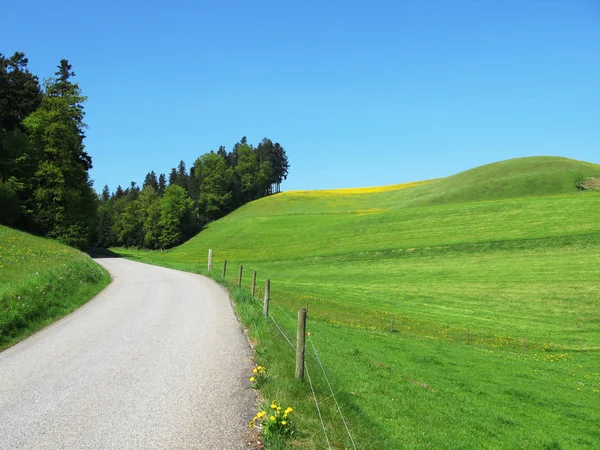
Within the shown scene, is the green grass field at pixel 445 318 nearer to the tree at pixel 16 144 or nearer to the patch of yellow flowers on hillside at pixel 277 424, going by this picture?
the patch of yellow flowers on hillside at pixel 277 424

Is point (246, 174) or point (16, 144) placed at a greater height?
point (246, 174)

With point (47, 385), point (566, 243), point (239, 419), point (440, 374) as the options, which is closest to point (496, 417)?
point (440, 374)

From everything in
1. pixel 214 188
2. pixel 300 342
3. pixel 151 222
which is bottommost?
pixel 300 342

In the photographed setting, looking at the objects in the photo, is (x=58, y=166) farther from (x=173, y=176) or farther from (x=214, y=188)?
(x=173, y=176)

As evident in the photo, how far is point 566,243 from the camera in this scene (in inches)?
1737

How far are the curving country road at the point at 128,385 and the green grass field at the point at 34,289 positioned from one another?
0.63m

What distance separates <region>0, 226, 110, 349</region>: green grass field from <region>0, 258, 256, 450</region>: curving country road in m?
0.63

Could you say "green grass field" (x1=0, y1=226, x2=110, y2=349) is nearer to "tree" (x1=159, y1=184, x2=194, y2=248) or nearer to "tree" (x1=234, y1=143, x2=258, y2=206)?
"tree" (x1=159, y1=184, x2=194, y2=248)

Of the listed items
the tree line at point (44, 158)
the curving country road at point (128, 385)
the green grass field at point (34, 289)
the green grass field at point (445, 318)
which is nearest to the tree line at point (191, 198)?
the green grass field at point (445, 318)

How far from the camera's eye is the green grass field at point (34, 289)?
13.0 m

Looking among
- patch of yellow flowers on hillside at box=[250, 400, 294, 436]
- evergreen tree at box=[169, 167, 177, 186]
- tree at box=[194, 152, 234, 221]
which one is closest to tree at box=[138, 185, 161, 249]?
tree at box=[194, 152, 234, 221]

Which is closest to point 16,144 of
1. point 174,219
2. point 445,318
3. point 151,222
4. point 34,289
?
point 34,289

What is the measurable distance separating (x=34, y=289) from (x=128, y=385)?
31.8 feet

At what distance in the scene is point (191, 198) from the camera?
12056 centimetres
